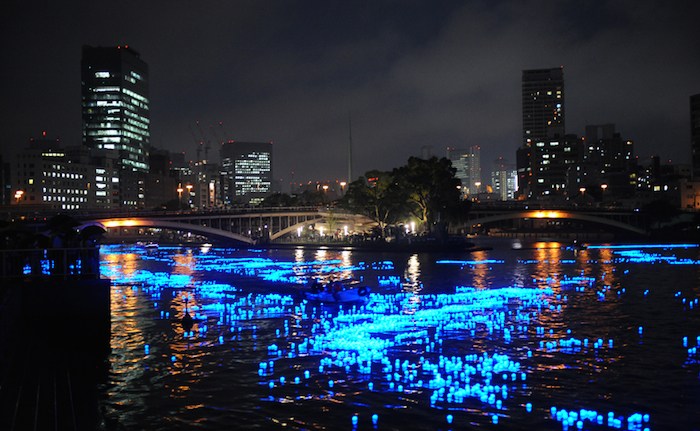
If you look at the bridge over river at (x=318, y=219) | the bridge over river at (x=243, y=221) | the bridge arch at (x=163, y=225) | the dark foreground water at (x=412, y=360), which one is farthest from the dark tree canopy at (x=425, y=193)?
the dark foreground water at (x=412, y=360)

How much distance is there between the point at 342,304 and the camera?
157 feet

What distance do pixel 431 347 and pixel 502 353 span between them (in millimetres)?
3420

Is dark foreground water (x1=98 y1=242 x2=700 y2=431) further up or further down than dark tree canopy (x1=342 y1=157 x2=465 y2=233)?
further down

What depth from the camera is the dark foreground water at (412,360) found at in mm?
21625

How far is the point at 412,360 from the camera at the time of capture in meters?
29.0

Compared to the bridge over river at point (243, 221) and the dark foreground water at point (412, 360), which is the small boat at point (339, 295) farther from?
the bridge over river at point (243, 221)

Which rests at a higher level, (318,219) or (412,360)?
(318,219)

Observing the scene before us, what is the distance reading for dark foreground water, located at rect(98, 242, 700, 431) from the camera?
21.6 metres

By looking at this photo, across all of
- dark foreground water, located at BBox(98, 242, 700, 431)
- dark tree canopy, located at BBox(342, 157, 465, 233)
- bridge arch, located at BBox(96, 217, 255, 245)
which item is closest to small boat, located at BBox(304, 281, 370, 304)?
dark foreground water, located at BBox(98, 242, 700, 431)

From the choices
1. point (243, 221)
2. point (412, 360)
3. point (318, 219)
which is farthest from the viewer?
point (318, 219)

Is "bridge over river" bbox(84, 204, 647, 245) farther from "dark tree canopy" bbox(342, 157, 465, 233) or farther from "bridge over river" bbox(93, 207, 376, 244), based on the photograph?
"dark tree canopy" bbox(342, 157, 465, 233)

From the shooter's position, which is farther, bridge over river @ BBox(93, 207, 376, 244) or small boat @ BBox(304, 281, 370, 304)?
bridge over river @ BBox(93, 207, 376, 244)

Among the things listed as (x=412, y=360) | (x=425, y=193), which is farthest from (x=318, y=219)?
(x=412, y=360)

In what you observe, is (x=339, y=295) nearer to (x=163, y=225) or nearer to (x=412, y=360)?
(x=412, y=360)
